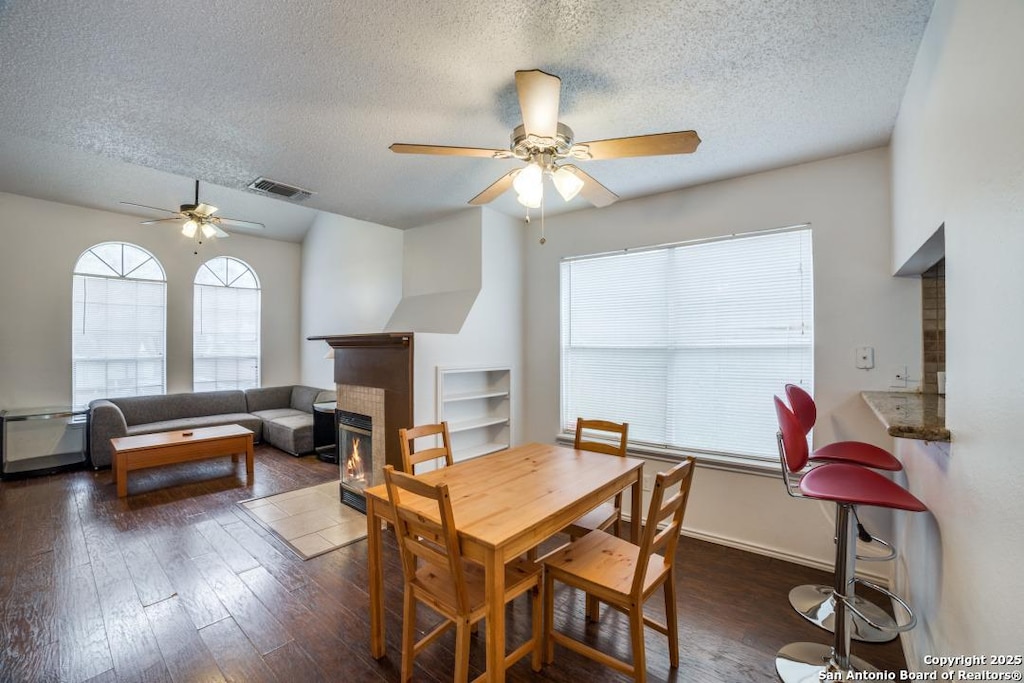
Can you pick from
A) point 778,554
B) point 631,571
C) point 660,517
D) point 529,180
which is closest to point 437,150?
point 529,180

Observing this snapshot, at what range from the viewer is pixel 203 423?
560 centimetres

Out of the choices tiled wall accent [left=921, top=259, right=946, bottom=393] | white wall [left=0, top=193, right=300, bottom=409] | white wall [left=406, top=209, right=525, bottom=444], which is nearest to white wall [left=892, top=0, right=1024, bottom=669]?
tiled wall accent [left=921, top=259, right=946, bottom=393]

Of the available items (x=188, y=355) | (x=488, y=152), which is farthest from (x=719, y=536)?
(x=188, y=355)

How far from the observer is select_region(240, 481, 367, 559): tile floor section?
3.12m

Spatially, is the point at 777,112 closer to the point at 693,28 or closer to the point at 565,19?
the point at 693,28

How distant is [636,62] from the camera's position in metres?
1.72

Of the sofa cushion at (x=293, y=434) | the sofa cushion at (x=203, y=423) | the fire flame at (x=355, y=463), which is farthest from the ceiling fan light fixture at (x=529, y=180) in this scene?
the sofa cushion at (x=203, y=423)

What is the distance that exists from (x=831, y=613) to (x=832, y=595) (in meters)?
0.11

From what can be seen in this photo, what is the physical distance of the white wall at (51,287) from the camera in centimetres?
486

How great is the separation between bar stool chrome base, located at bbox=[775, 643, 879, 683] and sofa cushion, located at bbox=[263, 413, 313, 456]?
533cm

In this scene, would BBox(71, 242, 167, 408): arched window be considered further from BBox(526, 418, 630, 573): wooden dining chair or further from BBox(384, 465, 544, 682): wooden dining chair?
BBox(526, 418, 630, 573): wooden dining chair

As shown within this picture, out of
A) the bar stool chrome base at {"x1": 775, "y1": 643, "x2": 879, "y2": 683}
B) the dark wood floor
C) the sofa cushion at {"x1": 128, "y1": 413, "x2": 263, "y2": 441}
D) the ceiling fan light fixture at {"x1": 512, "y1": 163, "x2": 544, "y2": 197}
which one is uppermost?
the ceiling fan light fixture at {"x1": 512, "y1": 163, "x2": 544, "y2": 197}

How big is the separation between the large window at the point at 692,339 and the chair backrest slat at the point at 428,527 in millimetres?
2215

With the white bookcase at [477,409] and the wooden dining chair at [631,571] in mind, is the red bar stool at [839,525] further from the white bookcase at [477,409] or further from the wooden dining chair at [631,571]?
the white bookcase at [477,409]
